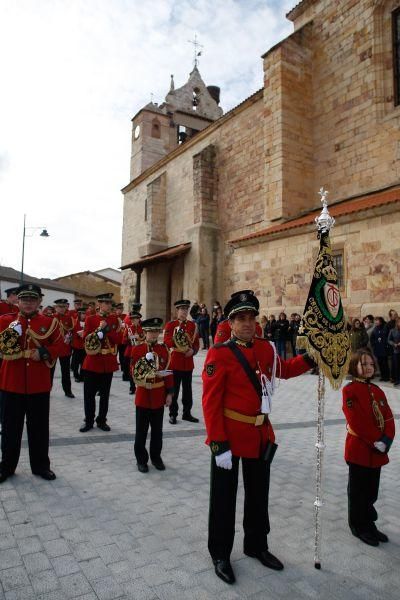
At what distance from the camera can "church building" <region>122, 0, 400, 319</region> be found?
1230 cm

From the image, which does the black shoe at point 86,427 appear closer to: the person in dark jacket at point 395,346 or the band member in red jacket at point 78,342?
the band member in red jacket at point 78,342

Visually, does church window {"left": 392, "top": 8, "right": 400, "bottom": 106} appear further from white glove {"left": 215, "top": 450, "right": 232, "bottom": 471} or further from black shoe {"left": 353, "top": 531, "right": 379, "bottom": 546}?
white glove {"left": 215, "top": 450, "right": 232, "bottom": 471}

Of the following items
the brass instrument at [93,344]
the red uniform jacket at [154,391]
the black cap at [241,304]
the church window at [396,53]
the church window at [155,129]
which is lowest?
the red uniform jacket at [154,391]

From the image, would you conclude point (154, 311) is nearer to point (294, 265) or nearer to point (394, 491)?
point (294, 265)

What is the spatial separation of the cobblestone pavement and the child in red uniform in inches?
6.6

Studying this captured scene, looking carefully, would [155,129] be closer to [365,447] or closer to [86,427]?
[86,427]

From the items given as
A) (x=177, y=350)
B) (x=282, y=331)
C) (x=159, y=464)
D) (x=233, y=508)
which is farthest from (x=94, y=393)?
(x=282, y=331)

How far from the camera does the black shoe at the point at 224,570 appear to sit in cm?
278

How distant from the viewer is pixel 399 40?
15.6 m

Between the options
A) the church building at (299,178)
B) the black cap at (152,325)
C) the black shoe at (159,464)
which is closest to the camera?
the black shoe at (159,464)

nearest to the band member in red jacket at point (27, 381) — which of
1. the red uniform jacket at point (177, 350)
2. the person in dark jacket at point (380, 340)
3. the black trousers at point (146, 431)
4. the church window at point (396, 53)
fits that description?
the black trousers at point (146, 431)

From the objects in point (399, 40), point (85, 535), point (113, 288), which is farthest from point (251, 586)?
point (113, 288)

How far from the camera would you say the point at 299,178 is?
17.9 metres

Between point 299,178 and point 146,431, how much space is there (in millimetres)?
15257
